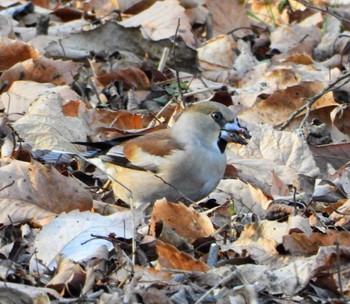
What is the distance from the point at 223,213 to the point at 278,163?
40.1 inches

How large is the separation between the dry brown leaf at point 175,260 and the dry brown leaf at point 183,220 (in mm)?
519

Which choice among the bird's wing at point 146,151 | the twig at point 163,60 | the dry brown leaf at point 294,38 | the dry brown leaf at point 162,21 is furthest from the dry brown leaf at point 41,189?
the dry brown leaf at point 294,38

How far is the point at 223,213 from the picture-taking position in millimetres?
5332

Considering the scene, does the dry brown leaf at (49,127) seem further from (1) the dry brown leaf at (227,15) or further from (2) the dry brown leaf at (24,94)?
(1) the dry brown leaf at (227,15)

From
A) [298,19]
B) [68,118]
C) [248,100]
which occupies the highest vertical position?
[68,118]

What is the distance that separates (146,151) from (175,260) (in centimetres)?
165

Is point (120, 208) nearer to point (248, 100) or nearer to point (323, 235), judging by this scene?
point (323, 235)

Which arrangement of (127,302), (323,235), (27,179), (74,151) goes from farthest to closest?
(74,151) < (27,179) < (323,235) < (127,302)

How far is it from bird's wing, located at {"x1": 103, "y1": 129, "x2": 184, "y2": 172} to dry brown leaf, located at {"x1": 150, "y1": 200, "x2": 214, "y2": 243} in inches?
34.3

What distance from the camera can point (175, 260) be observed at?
4.28 m

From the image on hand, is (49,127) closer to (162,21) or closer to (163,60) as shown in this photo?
(163,60)

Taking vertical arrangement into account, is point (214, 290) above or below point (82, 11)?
above

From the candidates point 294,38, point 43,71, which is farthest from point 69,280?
point 294,38

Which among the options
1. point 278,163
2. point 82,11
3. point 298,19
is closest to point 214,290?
point 278,163
